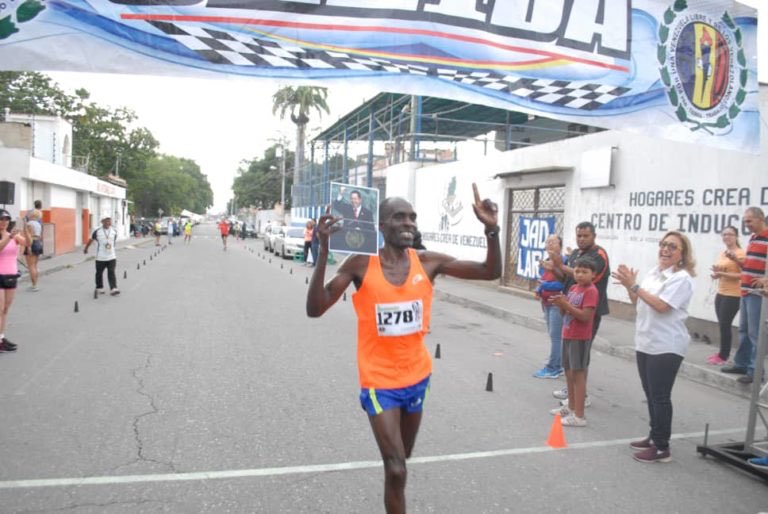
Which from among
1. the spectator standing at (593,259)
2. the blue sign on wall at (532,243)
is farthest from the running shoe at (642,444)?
the blue sign on wall at (532,243)

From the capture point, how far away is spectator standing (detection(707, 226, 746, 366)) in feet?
24.7

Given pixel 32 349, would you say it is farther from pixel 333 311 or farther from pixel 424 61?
pixel 424 61

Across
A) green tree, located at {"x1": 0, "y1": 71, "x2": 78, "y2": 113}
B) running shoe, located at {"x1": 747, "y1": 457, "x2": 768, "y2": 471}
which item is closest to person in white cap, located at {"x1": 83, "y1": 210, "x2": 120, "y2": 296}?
running shoe, located at {"x1": 747, "y1": 457, "x2": 768, "y2": 471}

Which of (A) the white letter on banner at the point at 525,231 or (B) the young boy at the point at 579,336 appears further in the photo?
(A) the white letter on banner at the point at 525,231

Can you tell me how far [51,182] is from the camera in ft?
80.7

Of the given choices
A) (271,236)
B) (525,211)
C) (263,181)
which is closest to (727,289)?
(525,211)

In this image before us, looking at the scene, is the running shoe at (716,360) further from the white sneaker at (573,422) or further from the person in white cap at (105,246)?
the person in white cap at (105,246)

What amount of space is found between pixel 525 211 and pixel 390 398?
41.6 feet

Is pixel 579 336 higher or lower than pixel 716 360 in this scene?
higher

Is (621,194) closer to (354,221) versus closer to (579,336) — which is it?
(579,336)

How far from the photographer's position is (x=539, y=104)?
4.76 m

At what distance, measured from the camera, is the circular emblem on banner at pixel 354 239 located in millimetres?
2996

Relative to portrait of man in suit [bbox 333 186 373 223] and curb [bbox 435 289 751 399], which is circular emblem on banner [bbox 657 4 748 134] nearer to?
curb [bbox 435 289 751 399]

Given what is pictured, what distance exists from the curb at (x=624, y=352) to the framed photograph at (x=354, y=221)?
19.1 feet
